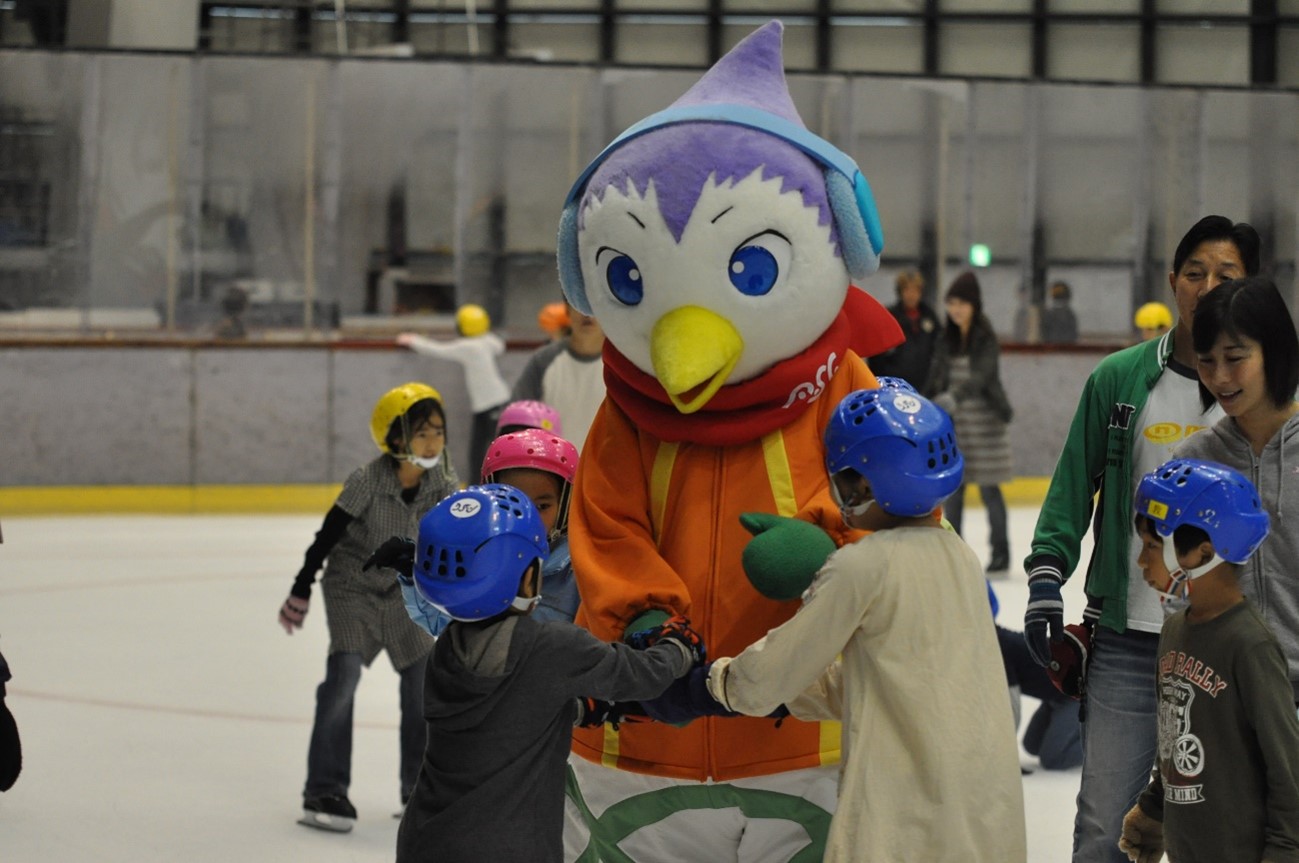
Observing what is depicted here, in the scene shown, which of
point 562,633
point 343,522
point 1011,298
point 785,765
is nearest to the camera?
point 562,633

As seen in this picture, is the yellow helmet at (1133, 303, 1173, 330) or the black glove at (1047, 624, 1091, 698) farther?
the yellow helmet at (1133, 303, 1173, 330)

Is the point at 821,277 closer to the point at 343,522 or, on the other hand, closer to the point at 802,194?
the point at 802,194

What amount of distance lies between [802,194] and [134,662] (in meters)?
4.49

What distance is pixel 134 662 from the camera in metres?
6.62

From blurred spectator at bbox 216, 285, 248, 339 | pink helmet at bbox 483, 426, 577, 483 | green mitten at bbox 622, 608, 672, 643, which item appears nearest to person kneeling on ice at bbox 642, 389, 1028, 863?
green mitten at bbox 622, 608, 672, 643

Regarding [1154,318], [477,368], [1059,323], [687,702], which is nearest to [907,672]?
[687,702]

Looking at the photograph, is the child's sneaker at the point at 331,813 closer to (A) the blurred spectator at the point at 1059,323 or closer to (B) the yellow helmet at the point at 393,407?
(B) the yellow helmet at the point at 393,407

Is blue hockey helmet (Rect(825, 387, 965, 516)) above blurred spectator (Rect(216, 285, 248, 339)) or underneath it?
underneath

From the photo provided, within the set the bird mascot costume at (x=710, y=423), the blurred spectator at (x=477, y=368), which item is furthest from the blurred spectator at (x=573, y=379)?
the blurred spectator at (x=477, y=368)

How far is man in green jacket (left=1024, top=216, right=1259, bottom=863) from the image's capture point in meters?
2.99

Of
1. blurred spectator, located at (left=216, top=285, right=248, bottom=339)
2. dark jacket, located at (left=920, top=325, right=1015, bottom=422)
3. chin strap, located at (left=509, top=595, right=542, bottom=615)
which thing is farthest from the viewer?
blurred spectator, located at (left=216, top=285, right=248, bottom=339)

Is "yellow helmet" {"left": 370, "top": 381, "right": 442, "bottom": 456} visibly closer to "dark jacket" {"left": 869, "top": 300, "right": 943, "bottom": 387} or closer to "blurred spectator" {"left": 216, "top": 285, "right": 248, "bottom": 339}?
"dark jacket" {"left": 869, "top": 300, "right": 943, "bottom": 387}

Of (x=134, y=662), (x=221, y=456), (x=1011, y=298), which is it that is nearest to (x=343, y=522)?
(x=134, y=662)

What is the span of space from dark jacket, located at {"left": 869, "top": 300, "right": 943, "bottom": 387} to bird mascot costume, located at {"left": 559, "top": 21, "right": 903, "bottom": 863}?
274 inches
